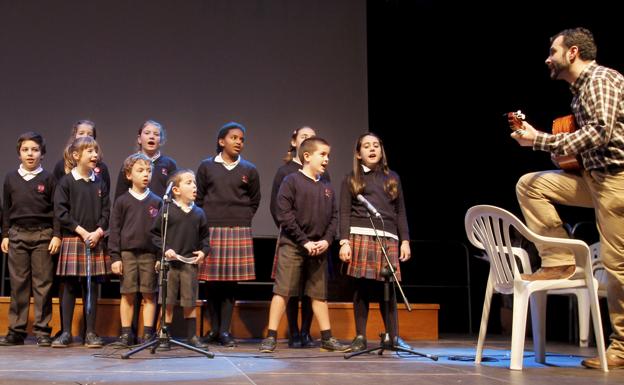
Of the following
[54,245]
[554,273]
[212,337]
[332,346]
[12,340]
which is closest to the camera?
[554,273]

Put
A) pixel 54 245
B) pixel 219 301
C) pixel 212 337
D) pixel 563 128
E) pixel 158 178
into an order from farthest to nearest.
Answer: pixel 158 178, pixel 219 301, pixel 212 337, pixel 54 245, pixel 563 128

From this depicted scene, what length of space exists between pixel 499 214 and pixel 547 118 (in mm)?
3321

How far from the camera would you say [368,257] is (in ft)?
14.3

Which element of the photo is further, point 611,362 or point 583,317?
point 583,317

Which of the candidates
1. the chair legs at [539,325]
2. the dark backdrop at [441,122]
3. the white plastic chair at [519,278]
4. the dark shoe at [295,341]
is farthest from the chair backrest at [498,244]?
the dark backdrop at [441,122]

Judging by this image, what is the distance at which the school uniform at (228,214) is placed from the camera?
15.4 ft

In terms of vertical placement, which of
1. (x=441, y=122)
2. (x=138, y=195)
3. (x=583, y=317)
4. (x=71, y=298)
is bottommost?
(x=583, y=317)

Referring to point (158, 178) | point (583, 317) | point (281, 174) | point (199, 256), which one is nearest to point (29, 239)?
point (158, 178)

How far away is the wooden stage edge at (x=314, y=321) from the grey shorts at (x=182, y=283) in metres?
0.85

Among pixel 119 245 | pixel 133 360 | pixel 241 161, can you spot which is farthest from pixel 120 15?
pixel 133 360

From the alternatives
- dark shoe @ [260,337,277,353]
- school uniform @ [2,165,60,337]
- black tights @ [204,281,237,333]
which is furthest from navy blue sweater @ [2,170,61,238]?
dark shoe @ [260,337,277,353]

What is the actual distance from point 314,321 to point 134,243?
1.53m

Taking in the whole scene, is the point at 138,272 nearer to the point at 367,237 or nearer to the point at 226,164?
the point at 226,164

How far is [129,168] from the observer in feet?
15.0
